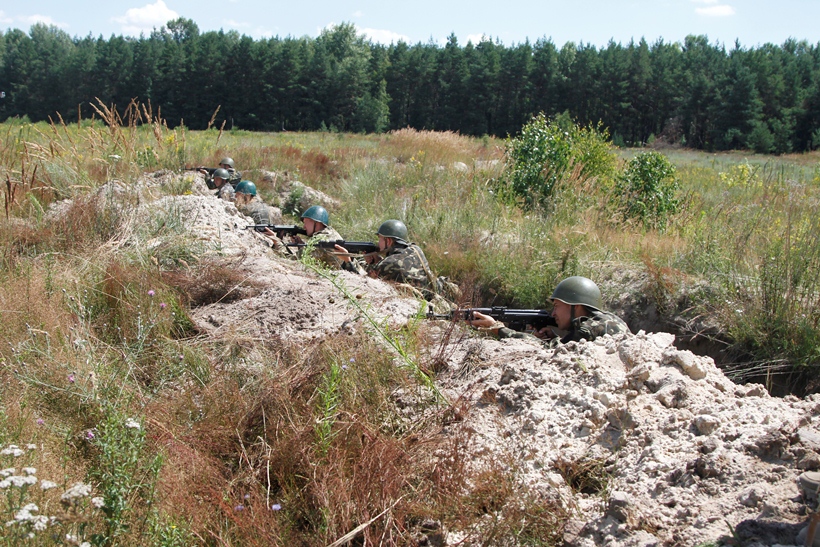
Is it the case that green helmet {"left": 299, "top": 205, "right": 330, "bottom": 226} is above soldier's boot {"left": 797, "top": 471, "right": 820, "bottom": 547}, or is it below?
above

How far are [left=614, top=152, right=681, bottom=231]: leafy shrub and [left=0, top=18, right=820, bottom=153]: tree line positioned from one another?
4160 cm

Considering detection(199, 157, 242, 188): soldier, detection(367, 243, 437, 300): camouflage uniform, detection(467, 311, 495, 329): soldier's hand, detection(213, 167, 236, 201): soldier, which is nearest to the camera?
detection(467, 311, 495, 329): soldier's hand

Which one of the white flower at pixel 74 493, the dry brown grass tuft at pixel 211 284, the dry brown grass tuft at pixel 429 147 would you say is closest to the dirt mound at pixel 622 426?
the dry brown grass tuft at pixel 211 284

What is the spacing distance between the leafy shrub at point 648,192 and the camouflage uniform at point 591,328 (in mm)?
4560

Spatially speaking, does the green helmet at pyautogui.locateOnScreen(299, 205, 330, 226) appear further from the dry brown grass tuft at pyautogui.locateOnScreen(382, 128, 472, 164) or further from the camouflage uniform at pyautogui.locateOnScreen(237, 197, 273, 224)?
the dry brown grass tuft at pyautogui.locateOnScreen(382, 128, 472, 164)

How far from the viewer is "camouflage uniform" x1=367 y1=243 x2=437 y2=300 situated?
7.63 m

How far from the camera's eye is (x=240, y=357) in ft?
15.0

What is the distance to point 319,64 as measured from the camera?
6034cm

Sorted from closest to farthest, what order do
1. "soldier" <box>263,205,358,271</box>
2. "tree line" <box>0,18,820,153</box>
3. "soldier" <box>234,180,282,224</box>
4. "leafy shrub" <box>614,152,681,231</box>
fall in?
"soldier" <box>263,205,358,271</box>, "leafy shrub" <box>614,152,681,231</box>, "soldier" <box>234,180,282,224</box>, "tree line" <box>0,18,820,153</box>

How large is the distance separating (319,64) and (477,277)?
2204 inches

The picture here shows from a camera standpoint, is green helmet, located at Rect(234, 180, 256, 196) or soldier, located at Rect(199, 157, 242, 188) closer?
green helmet, located at Rect(234, 180, 256, 196)

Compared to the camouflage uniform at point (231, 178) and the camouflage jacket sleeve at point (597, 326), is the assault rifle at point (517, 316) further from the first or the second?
the camouflage uniform at point (231, 178)

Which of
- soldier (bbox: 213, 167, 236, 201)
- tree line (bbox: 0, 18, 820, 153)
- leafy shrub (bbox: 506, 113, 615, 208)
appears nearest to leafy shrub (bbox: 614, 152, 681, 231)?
leafy shrub (bbox: 506, 113, 615, 208)

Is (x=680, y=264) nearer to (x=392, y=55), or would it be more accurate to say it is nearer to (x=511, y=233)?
(x=511, y=233)
